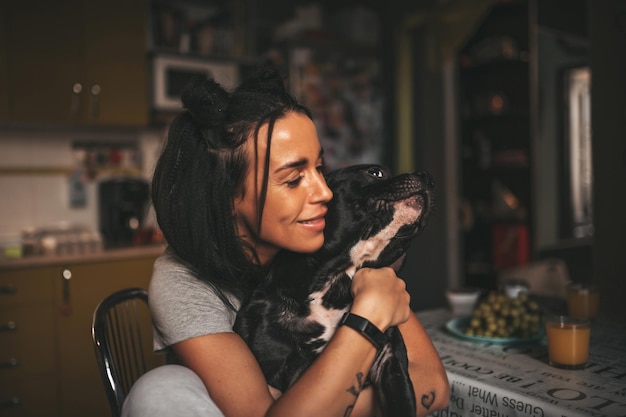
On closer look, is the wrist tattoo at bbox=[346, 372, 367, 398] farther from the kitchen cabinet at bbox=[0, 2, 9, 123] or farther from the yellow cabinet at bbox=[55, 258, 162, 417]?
the kitchen cabinet at bbox=[0, 2, 9, 123]

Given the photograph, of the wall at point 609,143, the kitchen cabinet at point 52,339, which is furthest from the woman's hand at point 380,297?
the kitchen cabinet at point 52,339

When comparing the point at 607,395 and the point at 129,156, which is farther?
the point at 129,156

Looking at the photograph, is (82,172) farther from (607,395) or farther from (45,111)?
(607,395)

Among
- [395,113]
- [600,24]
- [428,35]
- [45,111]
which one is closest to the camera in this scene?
[600,24]

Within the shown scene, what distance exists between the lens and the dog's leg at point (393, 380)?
948mm

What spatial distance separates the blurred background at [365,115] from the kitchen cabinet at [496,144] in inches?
0.5

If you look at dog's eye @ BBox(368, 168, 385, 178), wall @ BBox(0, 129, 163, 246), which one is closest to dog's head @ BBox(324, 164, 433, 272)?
dog's eye @ BBox(368, 168, 385, 178)

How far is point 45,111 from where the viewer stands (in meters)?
3.05

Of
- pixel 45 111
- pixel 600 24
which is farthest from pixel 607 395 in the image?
pixel 45 111

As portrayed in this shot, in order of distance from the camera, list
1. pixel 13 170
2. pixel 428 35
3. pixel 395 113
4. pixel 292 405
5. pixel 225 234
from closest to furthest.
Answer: pixel 292 405
pixel 225 234
pixel 13 170
pixel 428 35
pixel 395 113

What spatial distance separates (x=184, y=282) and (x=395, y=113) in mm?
3742

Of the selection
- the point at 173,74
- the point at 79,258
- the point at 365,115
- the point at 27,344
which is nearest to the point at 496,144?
the point at 365,115

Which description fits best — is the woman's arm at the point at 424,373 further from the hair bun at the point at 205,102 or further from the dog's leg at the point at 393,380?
the hair bun at the point at 205,102

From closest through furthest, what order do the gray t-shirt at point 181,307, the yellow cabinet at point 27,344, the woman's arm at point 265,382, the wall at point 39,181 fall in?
1. the woman's arm at point 265,382
2. the gray t-shirt at point 181,307
3. the yellow cabinet at point 27,344
4. the wall at point 39,181
